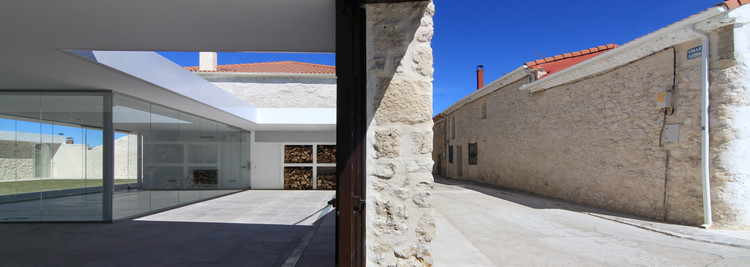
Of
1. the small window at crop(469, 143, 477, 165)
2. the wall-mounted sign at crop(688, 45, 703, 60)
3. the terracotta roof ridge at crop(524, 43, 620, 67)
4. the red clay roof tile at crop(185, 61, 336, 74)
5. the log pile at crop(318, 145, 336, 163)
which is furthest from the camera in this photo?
the small window at crop(469, 143, 477, 165)

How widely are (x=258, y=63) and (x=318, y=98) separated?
567cm

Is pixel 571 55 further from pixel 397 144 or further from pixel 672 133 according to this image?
pixel 397 144

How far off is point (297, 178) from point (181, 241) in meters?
8.59

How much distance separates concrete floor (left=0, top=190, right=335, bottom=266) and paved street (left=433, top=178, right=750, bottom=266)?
2.02 m

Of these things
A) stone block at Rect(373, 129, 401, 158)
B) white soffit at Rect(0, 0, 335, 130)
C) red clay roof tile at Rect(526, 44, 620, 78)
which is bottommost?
stone block at Rect(373, 129, 401, 158)

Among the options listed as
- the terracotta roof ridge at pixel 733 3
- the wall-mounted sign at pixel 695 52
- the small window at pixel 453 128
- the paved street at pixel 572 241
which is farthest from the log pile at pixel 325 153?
the terracotta roof ridge at pixel 733 3

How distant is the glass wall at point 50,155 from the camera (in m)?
6.85

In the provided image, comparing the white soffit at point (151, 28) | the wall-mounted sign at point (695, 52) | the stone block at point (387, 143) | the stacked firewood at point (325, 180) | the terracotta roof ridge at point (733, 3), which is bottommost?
the stacked firewood at point (325, 180)

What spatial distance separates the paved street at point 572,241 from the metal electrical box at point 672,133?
1659mm

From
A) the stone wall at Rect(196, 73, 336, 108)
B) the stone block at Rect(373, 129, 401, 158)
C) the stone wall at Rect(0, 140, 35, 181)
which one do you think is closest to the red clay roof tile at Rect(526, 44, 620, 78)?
the stone wall at Rect(196, 73, 336, 108)

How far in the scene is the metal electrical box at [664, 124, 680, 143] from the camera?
22.5 ft

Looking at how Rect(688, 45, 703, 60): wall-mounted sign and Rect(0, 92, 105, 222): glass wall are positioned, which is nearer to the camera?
Rect(688, 45, 703, 60): wall-mounted sign

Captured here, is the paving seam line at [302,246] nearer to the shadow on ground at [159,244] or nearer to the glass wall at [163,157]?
the shadow on ground at [159,244]

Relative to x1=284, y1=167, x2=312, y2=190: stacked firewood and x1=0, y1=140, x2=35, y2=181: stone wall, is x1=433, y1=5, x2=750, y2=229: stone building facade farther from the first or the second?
x1=0, y1=140, x2=35, y2=181: stone wall
